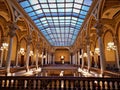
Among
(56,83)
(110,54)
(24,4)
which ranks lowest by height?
(56,83)

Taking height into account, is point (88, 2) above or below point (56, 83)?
above

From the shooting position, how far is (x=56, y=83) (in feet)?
14.7

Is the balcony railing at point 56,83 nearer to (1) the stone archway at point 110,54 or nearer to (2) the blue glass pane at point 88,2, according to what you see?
(2) the blue glass pane at point 88,2

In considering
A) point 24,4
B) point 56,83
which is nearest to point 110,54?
point 24,4

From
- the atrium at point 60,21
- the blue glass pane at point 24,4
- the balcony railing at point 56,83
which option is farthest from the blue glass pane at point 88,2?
the balcony railing at point 56,83

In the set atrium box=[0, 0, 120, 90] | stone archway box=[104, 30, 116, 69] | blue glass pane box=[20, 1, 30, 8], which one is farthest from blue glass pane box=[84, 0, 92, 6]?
stone archway box=[104, 30, 116, 69]

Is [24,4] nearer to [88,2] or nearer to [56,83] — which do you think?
[88,2]

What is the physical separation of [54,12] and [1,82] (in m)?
12.9

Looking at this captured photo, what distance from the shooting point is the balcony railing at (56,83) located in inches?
171

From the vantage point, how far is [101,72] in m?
9.77

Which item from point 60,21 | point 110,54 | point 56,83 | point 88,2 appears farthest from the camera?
point 60,21

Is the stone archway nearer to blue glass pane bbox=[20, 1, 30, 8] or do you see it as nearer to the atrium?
the atrium

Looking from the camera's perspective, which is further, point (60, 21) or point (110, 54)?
point (60, 21)

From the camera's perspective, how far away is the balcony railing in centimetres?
434
